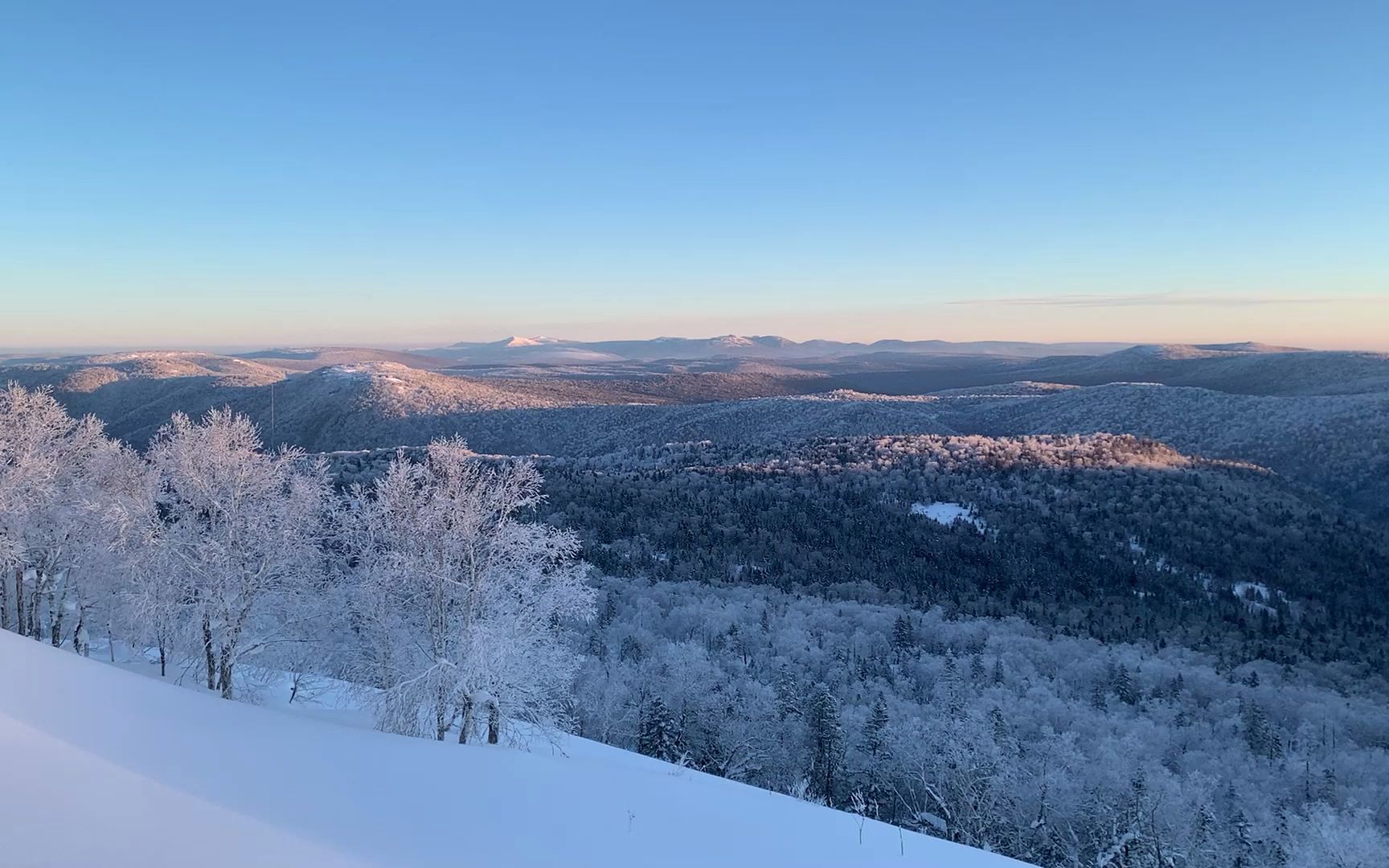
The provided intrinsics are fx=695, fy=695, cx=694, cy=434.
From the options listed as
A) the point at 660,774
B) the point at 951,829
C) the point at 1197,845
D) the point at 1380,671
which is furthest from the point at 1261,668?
the point at 660,774

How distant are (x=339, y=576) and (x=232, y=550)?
2515 millimetres

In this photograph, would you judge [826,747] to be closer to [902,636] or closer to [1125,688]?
[902,636]

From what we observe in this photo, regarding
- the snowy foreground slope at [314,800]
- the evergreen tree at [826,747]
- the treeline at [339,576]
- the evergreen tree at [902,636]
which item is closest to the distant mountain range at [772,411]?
the evergreen tree at [902,636]

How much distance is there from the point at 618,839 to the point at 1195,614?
1157 inches

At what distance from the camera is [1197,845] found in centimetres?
1359

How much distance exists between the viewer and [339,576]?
16750 mm

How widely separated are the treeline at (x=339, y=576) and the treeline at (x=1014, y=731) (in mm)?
4639

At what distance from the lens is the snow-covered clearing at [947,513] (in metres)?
37.5

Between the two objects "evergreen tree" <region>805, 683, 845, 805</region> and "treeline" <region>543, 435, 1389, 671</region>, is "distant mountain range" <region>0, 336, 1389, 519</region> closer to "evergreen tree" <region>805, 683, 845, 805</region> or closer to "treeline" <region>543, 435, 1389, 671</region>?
"treeline" <region>543, 435, 1389, 671</region>

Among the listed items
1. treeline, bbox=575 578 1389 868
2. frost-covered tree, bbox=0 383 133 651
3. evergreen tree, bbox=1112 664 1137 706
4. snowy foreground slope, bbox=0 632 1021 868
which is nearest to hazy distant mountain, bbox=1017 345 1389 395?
treeline, bbox=575 578 1389 868

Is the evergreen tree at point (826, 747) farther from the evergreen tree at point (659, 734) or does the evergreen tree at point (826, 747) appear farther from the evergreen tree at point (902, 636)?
the evergreen tree at point (902, 636)

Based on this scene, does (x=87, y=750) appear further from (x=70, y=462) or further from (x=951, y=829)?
(x=70, y=462)

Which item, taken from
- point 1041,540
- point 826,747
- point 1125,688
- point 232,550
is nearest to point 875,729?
point 826,747

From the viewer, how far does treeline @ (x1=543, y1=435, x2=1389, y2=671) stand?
2817 centimetres
